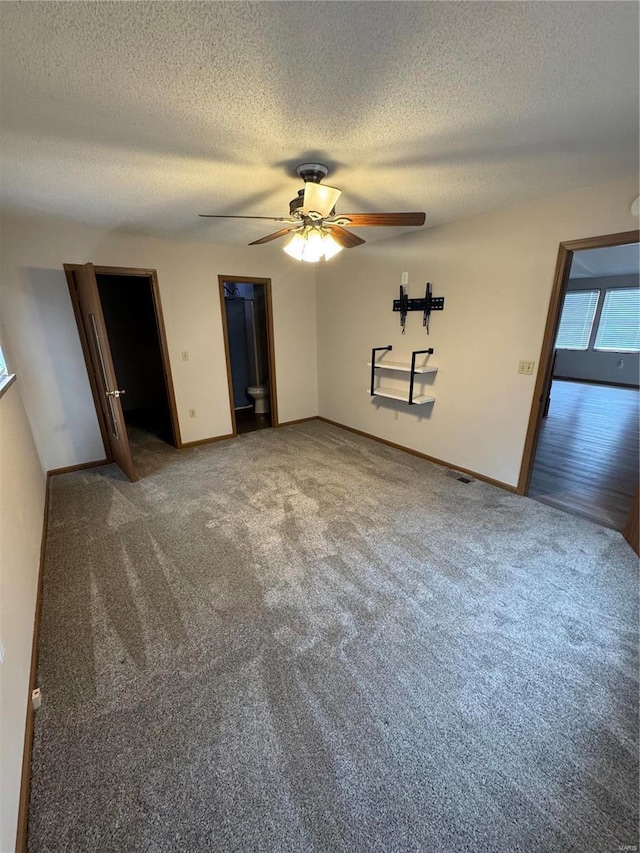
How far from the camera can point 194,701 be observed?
1.38 m

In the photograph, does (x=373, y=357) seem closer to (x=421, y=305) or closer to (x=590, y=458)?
(x=421, y=305)

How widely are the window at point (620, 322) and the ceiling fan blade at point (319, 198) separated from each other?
811cm

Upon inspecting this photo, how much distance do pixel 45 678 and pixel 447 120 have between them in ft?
10.1

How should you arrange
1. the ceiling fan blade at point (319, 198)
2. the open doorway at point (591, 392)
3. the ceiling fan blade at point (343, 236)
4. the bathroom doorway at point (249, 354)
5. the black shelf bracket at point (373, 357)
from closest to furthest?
the ceiling fan blade at point (319, 198) → the ceiling fan blade at point (343, 236) → the open doorway at point (591, 392) → the black shelf bracket at point (373, 357) → the bathroom doorway at point (249, 354)

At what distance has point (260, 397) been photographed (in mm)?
5371

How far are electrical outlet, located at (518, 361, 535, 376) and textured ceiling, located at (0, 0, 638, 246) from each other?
1193 millimetres

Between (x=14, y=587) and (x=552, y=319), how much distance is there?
3.61m

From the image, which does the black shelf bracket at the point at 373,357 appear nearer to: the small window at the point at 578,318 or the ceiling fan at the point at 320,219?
the ceiling fan at the point at 320,219

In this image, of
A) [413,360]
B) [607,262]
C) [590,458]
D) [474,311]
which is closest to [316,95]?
[474,311]

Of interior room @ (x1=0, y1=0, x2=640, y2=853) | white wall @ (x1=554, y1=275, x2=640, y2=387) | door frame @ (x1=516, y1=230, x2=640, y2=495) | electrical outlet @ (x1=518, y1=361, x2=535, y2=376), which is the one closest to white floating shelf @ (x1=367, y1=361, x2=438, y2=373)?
interior room @ (x1=0, y1=0, x2=640, y2=853)

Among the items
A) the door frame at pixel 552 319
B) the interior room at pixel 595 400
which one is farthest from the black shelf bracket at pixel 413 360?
the interior room at pixel 595 400

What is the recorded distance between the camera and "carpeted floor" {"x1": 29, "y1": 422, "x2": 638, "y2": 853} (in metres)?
1.05

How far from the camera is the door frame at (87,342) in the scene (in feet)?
10.4

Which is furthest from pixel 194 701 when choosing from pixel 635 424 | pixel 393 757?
pixel 635 424
